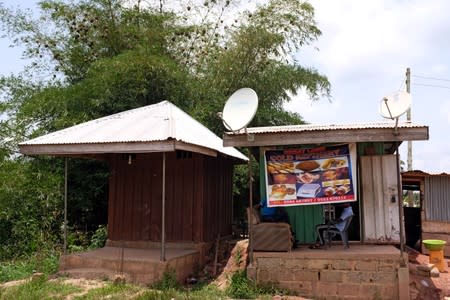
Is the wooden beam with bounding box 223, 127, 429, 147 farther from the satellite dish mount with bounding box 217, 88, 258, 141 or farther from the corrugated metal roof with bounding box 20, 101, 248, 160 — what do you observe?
the corrugated metal roof with bounding box 20, 101, 248, 160

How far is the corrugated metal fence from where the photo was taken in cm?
1225

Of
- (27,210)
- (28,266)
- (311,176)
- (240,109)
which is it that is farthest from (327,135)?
(27,210)

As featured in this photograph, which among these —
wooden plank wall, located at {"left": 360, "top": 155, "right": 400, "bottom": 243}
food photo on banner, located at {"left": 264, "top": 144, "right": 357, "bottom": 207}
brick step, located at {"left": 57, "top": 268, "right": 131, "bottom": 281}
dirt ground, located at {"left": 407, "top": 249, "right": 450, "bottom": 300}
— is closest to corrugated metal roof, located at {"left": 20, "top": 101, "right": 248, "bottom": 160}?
food photo on banner, located at {"left": 264, "top": 144, "right": 357, "bottom": 207}

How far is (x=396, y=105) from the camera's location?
25.2ft

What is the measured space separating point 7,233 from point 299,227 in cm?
770

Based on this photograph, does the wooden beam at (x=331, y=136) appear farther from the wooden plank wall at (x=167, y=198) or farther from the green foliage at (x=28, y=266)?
the green foliage at (x=28, y=266)

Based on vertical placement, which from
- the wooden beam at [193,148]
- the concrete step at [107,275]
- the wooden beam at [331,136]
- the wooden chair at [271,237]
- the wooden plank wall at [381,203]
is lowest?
the concrete step at [107,275]

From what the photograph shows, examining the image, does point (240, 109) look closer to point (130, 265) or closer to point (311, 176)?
point (311, 176)

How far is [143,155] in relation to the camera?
35.2 ft

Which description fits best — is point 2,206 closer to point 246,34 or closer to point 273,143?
point 273,143

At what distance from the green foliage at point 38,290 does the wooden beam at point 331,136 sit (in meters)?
3.74

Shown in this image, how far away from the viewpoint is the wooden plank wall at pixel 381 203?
8.66 m

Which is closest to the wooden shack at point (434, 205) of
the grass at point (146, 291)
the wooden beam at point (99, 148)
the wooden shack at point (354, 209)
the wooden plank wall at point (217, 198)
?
the wooden shack at point (354, 209)

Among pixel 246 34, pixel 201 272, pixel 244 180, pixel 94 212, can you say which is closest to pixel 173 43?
pixel 246 34
